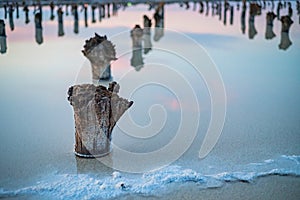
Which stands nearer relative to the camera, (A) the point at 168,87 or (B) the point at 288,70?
(A) the point at 168,87

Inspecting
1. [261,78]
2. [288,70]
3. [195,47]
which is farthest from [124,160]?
[195,47]

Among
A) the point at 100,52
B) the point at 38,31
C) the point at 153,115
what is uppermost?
the point at 100,52

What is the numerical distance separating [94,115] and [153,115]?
2120mm

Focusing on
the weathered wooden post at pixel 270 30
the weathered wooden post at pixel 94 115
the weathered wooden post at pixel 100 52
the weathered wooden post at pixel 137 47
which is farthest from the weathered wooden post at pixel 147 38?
the weathered wooden post at pixel 94 115

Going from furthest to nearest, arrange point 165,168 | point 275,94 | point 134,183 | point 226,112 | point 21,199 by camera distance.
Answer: point 275,94, point 226,112, point 165,168, point 134,183, point 21,199

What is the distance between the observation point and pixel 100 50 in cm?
884

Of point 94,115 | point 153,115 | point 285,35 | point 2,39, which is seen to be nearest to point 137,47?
point 2,39

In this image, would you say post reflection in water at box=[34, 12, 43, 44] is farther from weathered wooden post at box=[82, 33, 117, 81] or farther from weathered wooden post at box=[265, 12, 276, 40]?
weathered wooden post at box=[265, 12, 276, 40]

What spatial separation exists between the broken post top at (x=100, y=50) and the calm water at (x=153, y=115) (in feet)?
2.21

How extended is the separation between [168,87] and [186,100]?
0.93m

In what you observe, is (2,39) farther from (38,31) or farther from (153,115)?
(153,115)

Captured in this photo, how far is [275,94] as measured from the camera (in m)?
8.70

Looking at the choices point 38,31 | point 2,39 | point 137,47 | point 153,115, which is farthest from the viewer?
point 38,31

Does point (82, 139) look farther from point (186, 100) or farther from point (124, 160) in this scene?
point (186, 100)
